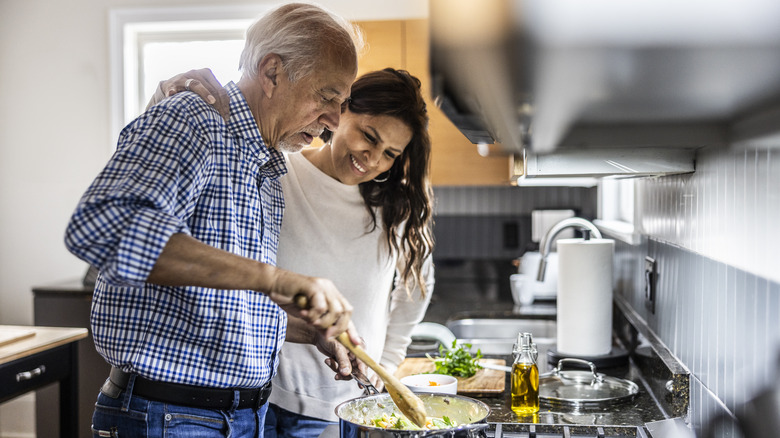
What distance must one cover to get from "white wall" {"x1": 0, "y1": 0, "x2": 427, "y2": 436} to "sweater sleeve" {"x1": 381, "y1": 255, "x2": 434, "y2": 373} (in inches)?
101

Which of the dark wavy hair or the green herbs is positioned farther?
the green herbs

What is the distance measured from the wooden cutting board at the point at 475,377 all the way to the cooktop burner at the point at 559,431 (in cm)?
29

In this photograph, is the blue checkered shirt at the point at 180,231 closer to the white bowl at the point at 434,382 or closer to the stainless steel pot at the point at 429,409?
the stainless steel pot at the point at 429,409

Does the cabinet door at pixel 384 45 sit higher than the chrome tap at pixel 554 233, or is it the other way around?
the cabinet door at pixel 384 45

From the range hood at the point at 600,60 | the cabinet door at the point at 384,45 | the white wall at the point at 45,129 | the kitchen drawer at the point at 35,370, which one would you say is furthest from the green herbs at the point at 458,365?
the white wall at the point at 45,129

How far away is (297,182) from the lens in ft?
5.70

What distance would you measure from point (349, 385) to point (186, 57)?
9.18ft

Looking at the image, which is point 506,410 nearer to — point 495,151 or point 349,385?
point 349,385

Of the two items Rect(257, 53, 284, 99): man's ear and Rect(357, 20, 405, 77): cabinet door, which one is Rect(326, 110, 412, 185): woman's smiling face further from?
Rect(357, 20, 405, 77): cabinet door

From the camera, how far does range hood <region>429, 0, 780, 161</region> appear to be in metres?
0.47

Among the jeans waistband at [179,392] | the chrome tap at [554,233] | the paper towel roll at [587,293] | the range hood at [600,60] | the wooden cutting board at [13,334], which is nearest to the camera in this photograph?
the range hood at [600,60]

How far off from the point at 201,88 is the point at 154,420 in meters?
0.58

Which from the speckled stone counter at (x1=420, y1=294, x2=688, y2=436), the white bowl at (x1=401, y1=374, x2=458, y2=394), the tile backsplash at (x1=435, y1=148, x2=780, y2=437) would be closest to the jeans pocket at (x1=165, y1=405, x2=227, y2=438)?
the white bowl at (x1=401, y1=374, x2=458, y2=394)

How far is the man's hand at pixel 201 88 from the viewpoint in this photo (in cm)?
126
